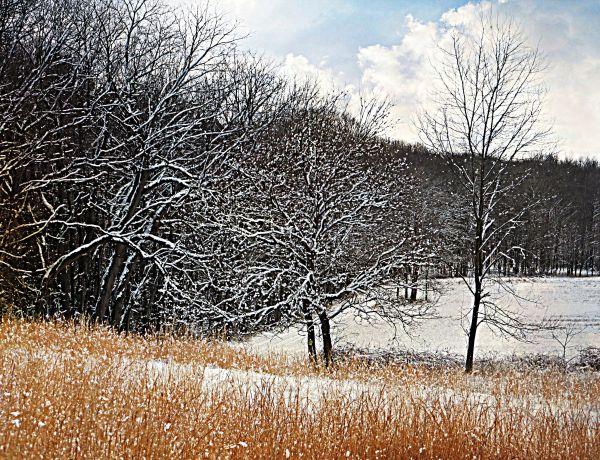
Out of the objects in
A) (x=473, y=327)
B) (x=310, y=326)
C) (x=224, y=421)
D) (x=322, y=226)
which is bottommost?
(x=224, y=421)

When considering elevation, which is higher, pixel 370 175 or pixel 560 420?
pixel 370 175

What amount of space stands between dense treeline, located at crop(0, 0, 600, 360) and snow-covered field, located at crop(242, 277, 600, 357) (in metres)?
2.43

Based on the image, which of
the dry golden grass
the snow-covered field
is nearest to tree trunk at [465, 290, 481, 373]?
the snow-covered field

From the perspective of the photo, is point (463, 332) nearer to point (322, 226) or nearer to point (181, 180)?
point (322, 226)

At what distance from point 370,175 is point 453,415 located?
9371mm

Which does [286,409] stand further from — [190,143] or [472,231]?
[190,143]

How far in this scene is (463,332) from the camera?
2331 cm

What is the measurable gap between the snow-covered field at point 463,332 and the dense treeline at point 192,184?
2.43 m

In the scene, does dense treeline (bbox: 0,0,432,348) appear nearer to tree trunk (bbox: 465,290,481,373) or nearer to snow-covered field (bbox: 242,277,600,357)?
tree trunk (bbox: 465,290,481,373)

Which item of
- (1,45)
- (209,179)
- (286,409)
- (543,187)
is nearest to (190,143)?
(209,179)

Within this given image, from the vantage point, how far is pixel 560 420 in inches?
225

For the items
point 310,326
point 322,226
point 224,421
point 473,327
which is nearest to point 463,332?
point 473,327

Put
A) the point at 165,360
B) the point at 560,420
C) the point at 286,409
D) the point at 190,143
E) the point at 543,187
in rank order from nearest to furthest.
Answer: the point at 286,409 → the point at 560,420 → the point at 165,360 → the point at 190,143 → the point at 543,187

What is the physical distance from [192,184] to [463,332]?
15061 millimetres
